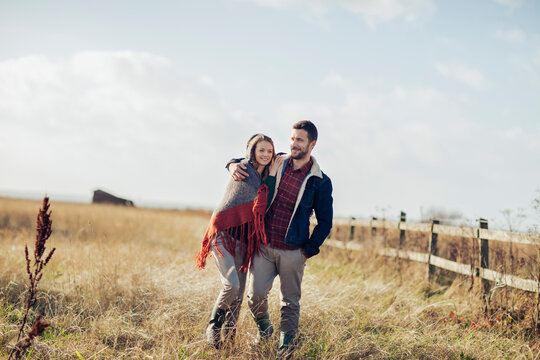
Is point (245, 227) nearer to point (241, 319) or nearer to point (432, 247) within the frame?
point (241, 319)

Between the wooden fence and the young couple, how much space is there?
274 centimetres

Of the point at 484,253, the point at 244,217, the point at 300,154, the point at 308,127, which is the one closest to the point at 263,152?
the point at 300,154

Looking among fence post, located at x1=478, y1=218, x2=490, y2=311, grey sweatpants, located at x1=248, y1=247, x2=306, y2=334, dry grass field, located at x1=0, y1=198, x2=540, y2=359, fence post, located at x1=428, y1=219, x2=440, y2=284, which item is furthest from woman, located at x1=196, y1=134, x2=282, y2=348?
fence post, located at x1=428, y1=219, x2=440, y2=284

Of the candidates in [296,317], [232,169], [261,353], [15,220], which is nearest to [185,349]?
[261,353]

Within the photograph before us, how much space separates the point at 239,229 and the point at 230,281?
1.43 feet

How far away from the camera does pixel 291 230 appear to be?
10.9ft

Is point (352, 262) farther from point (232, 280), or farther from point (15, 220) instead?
point (15, 220)

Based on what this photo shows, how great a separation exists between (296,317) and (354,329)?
1.08m

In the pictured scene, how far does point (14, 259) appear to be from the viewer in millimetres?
6047

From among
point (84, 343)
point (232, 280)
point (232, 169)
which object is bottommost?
point (84, 343)

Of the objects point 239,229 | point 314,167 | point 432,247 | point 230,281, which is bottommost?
point 230,281

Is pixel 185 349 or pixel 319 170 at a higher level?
pixel 319 170

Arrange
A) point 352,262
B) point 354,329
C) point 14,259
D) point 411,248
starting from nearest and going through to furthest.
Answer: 1. point 354,329
2. point 14,259
3. point 411,248
4. point 352,262

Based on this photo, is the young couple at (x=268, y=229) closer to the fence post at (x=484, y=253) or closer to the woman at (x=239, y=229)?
the woman at (x=239, y=229)
